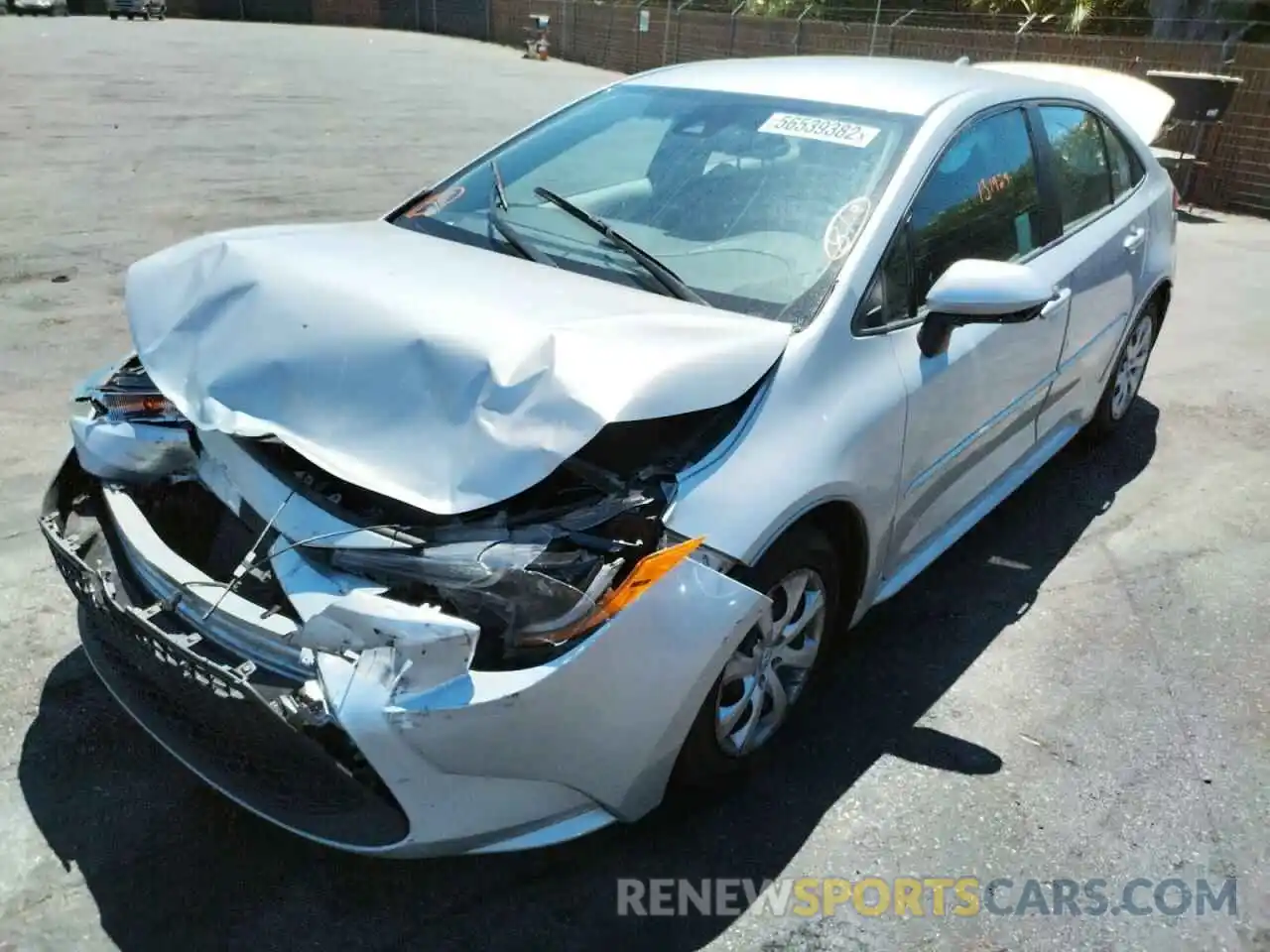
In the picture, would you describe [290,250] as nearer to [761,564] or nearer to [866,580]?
[761,564]

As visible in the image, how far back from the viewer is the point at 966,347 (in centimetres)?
312

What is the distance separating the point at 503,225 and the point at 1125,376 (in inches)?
128

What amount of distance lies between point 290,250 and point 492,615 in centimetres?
143

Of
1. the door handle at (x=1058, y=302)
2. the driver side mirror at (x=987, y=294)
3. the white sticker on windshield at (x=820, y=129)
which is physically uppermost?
the white sticker on windshield at (x=820, y=129)

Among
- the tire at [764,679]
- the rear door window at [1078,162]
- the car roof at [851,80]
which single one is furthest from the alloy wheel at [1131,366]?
the tire at [764,679]

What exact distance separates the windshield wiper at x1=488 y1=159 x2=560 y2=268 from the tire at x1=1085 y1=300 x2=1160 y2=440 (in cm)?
288

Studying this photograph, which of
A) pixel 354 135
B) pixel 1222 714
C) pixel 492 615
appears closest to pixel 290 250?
pixel 492 615

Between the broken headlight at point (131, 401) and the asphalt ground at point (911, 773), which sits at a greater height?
the broken headlight at point (131, 401)

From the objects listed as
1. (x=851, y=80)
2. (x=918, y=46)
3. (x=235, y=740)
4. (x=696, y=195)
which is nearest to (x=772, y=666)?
(x=235, y=740)

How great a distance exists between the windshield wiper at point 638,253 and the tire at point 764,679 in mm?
742

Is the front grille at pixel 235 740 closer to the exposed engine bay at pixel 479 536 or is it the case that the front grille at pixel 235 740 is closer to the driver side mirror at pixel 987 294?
the exposed engine bay at pixel 479 536

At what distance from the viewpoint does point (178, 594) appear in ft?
7.46

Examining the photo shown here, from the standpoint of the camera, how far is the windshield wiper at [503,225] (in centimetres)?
311

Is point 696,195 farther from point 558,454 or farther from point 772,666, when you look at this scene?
point 772,666
